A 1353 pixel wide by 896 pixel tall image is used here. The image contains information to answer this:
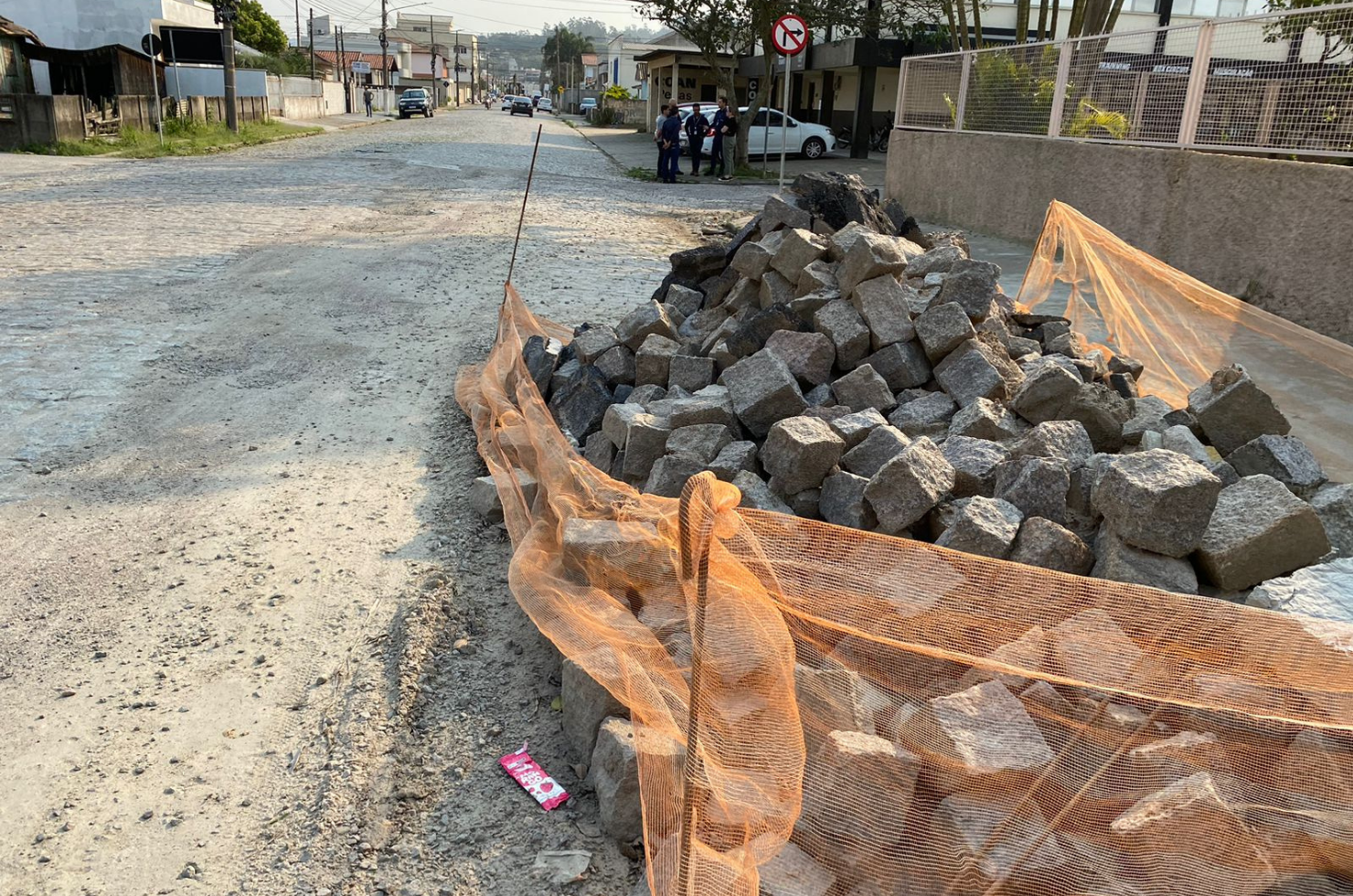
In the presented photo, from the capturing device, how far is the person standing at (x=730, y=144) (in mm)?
23344

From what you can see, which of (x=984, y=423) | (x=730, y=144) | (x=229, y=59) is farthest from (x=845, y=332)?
(x=229, y=59)

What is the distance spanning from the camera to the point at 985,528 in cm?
342

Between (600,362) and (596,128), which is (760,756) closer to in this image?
(600,362)

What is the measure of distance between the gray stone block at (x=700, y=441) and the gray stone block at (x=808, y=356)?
0.71 meters

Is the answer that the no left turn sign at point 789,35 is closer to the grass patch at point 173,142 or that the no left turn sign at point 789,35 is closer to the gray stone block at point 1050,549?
the gray stone block at point 1050,549

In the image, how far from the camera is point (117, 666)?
358 centimetres

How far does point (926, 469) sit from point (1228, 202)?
5.99 metres

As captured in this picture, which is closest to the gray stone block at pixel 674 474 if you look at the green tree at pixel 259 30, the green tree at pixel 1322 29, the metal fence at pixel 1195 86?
the metal fence at pixel 1195 86

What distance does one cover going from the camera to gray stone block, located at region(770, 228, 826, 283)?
233 inches

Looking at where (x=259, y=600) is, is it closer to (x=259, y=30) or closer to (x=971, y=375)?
(x=971, y=375)

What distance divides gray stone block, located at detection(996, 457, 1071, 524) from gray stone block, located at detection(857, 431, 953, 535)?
264mm

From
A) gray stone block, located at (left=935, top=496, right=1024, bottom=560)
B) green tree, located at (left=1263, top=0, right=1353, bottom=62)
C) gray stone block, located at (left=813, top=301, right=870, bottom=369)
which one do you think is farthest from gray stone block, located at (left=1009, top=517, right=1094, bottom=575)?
green tree, located at (left=1263, top=0, right=1353, bottom=62)

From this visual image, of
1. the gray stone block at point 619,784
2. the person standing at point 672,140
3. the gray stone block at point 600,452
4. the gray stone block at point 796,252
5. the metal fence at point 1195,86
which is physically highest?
the metal fence at point 1195,86

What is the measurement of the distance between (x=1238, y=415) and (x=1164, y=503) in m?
1.67
